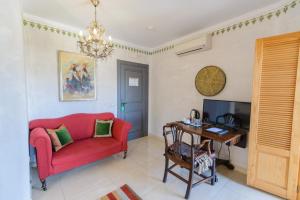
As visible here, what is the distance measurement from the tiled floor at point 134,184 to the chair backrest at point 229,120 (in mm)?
800

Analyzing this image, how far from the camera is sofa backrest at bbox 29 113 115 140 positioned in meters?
2.43

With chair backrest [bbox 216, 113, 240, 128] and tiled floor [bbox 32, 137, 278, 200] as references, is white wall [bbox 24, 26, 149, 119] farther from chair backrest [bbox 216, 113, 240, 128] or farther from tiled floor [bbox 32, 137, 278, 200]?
chair backrest [bbox 216, 113, 240, 128]

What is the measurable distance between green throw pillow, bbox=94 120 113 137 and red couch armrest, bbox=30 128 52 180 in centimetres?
95

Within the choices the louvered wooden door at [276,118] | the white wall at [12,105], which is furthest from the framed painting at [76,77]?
the louvered wooden door at [276,118]

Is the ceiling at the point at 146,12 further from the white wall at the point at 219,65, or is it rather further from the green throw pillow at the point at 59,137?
the green throw pillow at the point at 59,137

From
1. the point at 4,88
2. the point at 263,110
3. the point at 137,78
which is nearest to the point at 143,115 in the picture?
the point at 137,78

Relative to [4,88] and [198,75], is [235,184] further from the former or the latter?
[4,88]

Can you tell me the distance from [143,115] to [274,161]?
2899 millimetres

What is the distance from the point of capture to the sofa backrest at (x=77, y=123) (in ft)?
7.98

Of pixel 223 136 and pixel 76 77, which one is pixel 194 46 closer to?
pixel 223 136

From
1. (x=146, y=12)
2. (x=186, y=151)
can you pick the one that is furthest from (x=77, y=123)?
(x=146, y=12)

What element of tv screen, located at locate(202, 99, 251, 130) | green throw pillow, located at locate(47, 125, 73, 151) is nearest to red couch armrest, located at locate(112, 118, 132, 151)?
green throw pillow, located at locate(47, 125, 73, 151)

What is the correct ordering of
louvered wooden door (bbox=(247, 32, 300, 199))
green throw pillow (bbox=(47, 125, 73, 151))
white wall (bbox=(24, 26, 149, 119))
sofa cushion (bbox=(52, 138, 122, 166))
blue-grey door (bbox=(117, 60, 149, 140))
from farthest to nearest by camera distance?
blue-grey door (bbox=(117, 60, 149, 140)) → white wall (bbox=(24, 26, 149, 119)) → green throw pillow (bbox=(47, 125, 73, 151)) → sofa cushion (bbox=(52, 138, 122, 166)) → louvered wooden door (bbox=(247, 32, 300, 199))

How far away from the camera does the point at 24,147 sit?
59.6 inches
